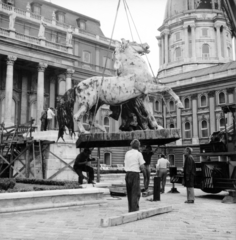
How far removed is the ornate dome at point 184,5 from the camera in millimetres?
72812

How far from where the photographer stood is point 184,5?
7444 centimetres

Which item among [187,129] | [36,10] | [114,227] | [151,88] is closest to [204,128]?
[187,129]

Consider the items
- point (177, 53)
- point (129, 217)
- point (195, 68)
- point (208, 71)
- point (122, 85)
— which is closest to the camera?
point (129, 217)

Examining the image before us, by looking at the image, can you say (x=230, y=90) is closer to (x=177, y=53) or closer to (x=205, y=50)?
(x=205, y=50)

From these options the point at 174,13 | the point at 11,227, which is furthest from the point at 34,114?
the point at 174,13

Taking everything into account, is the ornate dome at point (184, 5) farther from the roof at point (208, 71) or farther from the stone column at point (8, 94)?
the stone column at point (8, 94)

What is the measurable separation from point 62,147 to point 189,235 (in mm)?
12874

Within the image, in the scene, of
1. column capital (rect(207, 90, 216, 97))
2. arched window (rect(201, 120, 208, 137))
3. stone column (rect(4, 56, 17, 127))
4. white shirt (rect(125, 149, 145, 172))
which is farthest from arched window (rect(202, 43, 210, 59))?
white shirt (rect(125, 149, 145, 172))

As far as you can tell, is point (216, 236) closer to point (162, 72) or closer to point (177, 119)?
point (177, 119)

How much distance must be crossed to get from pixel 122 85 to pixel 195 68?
61.4m

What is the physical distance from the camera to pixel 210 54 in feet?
234

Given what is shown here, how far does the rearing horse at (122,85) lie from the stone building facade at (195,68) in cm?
4381

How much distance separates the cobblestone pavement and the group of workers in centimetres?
69

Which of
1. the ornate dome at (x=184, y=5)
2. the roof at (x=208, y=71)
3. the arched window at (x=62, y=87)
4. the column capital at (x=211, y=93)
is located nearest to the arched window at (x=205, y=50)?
the ornate dome at (x=184, y=5)
